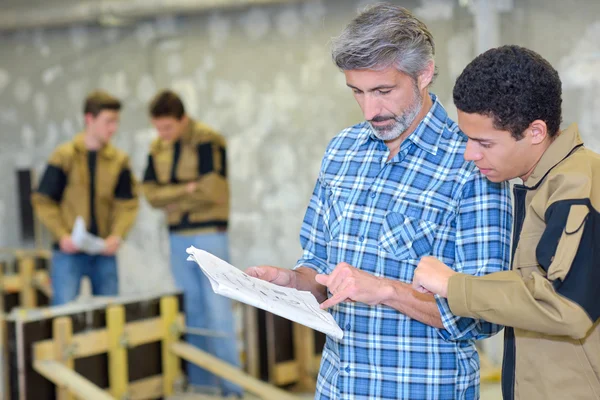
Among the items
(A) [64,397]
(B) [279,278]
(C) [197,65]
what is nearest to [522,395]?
(B) [279,278]

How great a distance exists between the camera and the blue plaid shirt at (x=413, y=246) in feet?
5.06

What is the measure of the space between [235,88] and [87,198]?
5.22ft

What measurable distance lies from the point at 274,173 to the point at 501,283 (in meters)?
4.61

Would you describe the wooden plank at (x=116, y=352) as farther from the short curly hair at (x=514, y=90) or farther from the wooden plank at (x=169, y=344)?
the short curly hair at (x=514, y=90)

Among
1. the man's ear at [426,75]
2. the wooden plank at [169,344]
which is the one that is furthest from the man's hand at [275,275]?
the wooden plank at [169,344]

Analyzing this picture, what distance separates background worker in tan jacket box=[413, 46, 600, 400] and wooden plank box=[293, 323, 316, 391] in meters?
3.18

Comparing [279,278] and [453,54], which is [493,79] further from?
[453,54]

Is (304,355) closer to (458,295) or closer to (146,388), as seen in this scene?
(146,388)

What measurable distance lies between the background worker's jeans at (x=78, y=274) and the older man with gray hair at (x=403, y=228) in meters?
3.45

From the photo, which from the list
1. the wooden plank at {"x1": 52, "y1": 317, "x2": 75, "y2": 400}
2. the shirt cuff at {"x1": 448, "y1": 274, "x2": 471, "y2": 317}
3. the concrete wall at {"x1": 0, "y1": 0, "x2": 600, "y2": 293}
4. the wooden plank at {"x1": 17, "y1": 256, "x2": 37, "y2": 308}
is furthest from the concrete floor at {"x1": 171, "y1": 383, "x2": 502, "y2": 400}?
the shirt cuff at {"x1": 448, "y1": 274, "x2": 471, "y2": 317}

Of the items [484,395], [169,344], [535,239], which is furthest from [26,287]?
[535,239]

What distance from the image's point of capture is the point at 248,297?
4.63 ft

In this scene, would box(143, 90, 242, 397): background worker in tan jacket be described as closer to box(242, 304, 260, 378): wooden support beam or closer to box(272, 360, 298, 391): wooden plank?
box(242, 304, 260, 378): wooden support beam

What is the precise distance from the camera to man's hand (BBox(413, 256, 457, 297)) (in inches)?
55.5
